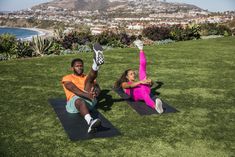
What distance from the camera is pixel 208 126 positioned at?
21.1 feet

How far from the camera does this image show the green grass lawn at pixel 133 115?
5410mm

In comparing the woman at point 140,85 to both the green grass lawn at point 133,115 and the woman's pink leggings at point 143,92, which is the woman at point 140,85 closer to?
the woman's pink leggings at point 143,92

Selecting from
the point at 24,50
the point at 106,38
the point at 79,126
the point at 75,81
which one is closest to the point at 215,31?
the point at 106,38

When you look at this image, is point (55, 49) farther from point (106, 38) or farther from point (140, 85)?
point (140, 85)

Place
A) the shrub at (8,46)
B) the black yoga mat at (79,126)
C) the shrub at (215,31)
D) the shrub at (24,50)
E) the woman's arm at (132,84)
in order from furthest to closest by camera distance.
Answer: the shrub at (215,31)
the shrub at (24,50)
the shrub at (8,46)
the woman's arm at (132,84)
the black yoga mat at (79,126)

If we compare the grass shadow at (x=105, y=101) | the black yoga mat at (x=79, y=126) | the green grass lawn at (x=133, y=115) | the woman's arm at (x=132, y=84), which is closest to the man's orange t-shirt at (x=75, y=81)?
the black yoga mat at (x=79, y=126)

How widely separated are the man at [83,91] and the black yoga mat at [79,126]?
0.49 feet

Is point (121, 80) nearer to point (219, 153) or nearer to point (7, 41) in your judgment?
point (219, 153)

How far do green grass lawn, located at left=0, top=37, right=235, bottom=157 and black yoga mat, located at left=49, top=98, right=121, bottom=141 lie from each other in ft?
0.40

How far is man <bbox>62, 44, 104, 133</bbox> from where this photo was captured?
578 centimetres

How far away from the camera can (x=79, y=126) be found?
6266mm

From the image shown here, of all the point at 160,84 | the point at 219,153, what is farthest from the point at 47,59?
the point at 219,153

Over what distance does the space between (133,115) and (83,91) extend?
1397 mm

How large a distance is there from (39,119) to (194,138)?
3.31 m
